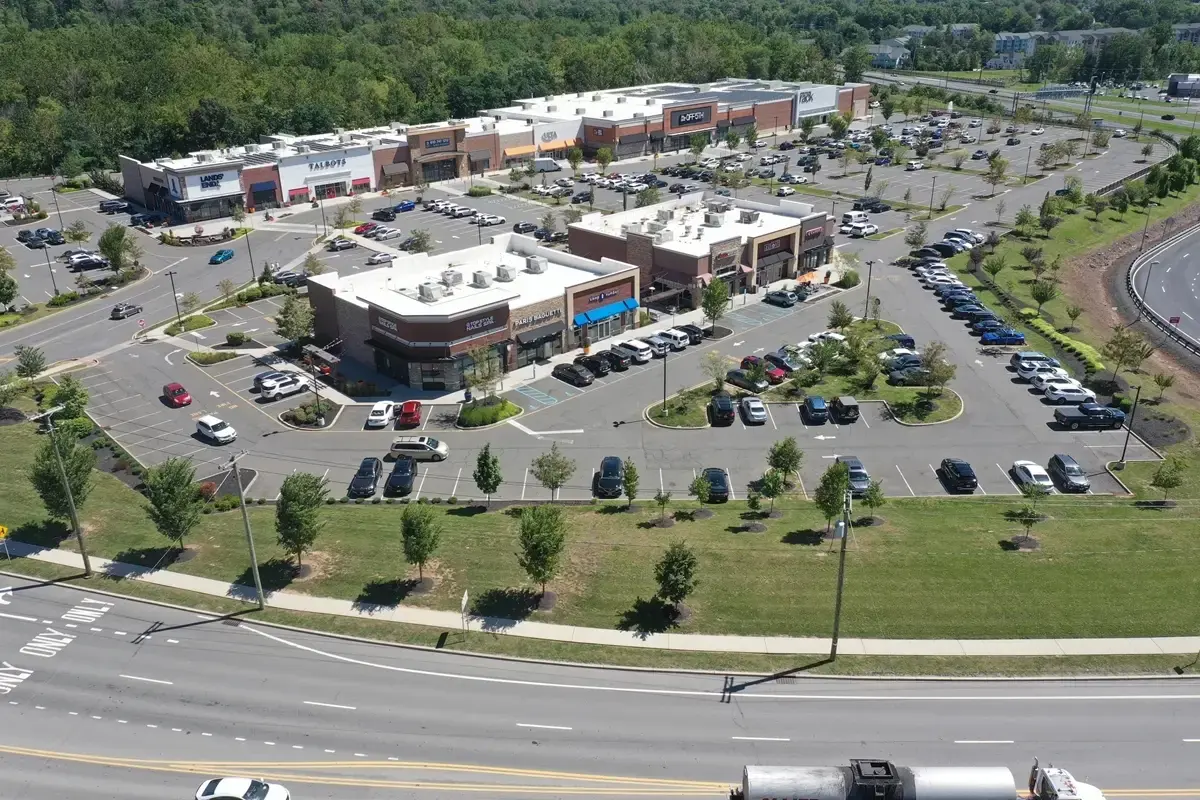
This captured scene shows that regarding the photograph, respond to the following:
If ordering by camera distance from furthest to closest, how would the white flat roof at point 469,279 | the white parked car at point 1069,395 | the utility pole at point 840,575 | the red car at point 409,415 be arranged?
the white flat roof at point 469,279 → the white parked car at point 1069,395 → the red car at point 409,415 → the utility pole at point 840,575

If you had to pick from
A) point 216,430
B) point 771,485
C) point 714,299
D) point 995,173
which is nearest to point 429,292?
point 216,430

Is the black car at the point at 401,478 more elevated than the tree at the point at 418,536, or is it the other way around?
Result: the tree at the point at 418,536

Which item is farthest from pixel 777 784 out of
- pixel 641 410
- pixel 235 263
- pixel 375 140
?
pixel 375 140

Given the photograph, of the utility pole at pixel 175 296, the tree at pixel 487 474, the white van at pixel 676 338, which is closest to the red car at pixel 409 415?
the tree at pixel 487 474

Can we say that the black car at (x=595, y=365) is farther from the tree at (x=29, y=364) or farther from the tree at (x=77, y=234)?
the tree at (x=77, y=234)

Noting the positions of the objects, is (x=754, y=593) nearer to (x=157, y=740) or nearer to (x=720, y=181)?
(x=157, y=740)

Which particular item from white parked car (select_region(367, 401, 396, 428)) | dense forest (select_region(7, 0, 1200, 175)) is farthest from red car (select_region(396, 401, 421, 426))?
dense forest (select_region(7, 0, 1200, 175))

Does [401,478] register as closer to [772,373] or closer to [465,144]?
[772,373]
